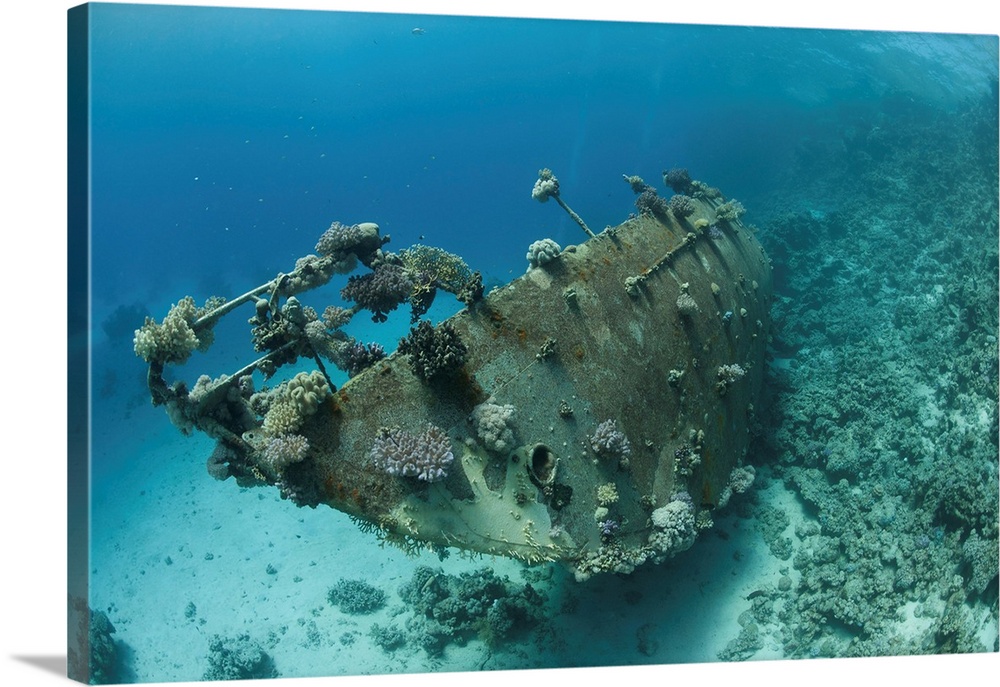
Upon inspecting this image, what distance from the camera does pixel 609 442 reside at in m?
10.3

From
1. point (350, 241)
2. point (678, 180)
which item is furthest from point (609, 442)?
point (678, 180)

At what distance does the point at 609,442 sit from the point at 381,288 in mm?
4315

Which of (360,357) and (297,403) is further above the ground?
(360,357)

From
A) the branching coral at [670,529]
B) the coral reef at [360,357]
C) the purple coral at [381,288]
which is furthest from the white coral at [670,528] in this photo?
the purple coral at [381,288]

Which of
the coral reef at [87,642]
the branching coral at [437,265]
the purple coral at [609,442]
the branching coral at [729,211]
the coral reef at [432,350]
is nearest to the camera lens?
the coral reef at [87,642]

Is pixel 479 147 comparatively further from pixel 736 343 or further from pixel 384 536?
pixel 384 536

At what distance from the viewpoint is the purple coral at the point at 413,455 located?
914cm

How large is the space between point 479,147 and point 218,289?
15088 millimetres

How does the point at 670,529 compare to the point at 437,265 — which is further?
the point at 437,265

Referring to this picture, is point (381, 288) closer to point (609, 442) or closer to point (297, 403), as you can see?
point (297, 403)

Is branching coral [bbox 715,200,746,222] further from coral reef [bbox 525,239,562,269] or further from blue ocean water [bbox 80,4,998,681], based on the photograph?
coral reef [bbox 525,239,562,269]

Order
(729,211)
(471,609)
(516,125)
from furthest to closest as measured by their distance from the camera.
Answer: (516,125) < (729,211) < (471,609)

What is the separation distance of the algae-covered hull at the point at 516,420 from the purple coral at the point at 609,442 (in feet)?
0.09

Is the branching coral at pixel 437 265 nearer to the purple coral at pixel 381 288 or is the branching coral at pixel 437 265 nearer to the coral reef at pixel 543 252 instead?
the purple coral at pixel 381 288
